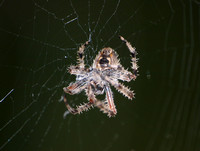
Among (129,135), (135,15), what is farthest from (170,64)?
(129,135)

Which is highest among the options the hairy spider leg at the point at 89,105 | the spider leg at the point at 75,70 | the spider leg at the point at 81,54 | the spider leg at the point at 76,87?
the spider leg at the point at 81,54

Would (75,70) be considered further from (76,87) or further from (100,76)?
(100,76)

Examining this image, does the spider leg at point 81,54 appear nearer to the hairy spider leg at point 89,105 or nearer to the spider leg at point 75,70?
the spider leg at point 75,70

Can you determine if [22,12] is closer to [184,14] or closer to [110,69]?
[110,69]

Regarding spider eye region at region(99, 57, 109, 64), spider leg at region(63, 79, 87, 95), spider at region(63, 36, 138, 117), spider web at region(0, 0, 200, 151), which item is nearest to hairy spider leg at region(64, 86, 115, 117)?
spider at region(63, 36, 138, 117)

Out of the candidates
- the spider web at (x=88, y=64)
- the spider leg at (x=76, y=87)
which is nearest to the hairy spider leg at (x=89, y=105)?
the spider leg at (x=76, y=87)

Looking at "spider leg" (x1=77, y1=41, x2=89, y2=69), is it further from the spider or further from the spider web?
the spider web

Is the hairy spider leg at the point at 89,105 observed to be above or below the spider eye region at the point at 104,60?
below
